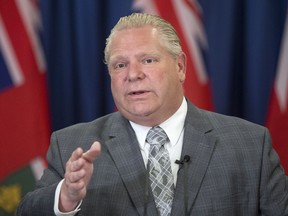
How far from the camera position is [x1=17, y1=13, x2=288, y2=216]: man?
187cm

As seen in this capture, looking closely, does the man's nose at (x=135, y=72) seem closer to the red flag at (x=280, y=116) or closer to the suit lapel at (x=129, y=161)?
the suit lapel at (x=129, y=161)

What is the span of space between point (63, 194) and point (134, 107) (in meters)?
0.43

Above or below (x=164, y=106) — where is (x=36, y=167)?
below

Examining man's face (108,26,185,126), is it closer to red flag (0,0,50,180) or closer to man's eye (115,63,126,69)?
man's eye (115,63,126,69)

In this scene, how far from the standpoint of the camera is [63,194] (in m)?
1.68

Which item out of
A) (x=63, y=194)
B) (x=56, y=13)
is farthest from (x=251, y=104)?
(x=63, y=194)

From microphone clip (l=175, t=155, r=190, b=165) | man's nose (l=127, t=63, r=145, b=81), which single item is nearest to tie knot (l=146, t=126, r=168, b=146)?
microphone clip (l=175, t=155, r=190, b=165)

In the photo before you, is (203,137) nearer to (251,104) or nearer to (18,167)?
(251,104)

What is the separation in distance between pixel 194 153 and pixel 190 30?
856 millimetres

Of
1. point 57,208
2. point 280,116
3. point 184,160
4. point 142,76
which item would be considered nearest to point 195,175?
point 184,160

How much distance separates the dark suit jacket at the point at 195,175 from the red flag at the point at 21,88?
52 centimetres

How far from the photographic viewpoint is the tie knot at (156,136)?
198 cm

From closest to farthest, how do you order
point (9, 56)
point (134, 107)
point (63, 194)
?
point (63, 194) → point (134, 107) → point (9, 56)

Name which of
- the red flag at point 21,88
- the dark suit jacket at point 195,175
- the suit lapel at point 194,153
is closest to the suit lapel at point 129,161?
the dark suit jacket at point 195,175
